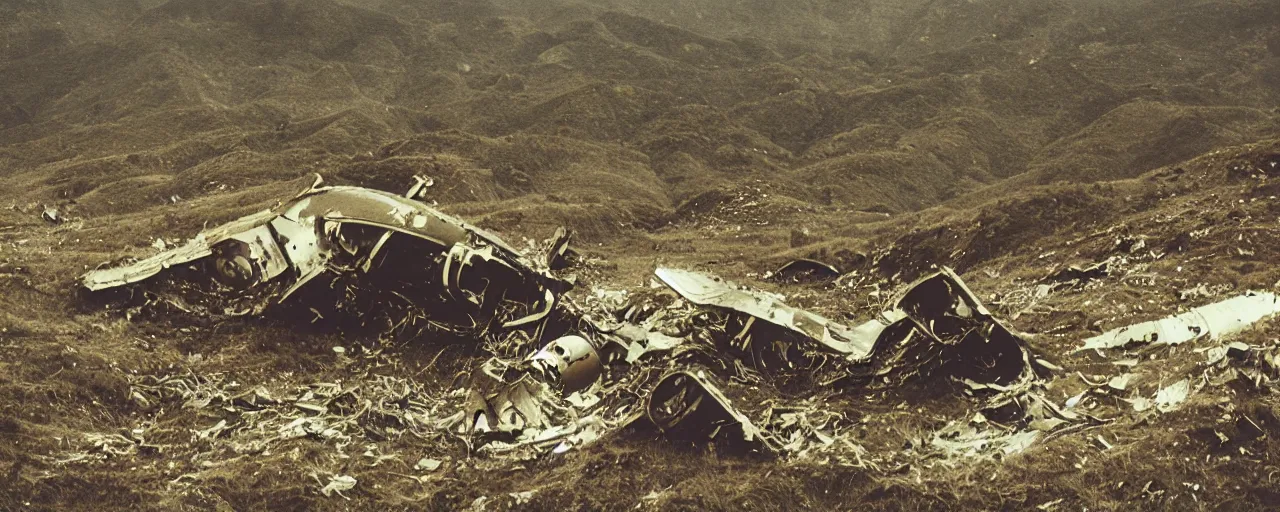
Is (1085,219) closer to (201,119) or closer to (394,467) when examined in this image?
(394,467)

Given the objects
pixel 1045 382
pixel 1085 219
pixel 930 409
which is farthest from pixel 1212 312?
pixel 1085 219

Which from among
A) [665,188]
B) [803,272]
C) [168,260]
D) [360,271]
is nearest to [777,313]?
[803,272]

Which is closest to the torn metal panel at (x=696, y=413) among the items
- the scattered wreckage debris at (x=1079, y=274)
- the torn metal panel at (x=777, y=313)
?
the torn metal panel at (x=777, y=313)

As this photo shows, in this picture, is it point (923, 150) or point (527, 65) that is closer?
point (923, 150)

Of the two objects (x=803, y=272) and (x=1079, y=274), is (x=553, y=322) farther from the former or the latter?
(x=1079, y=274)

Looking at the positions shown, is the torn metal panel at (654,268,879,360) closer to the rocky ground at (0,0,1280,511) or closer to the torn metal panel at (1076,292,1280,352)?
the rocky ground at (0,0,1280,511)

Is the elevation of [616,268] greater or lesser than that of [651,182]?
greater
